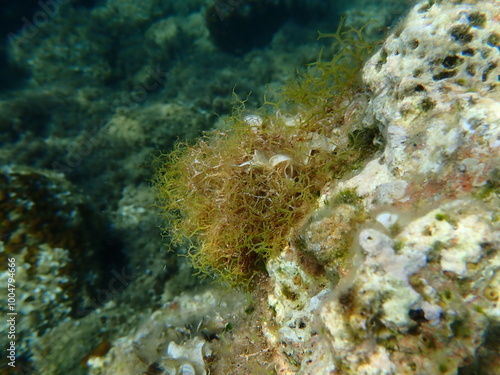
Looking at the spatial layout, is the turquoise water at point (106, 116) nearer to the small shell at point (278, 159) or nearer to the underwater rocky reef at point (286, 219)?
the underwater rocky reef at point (286, 219)

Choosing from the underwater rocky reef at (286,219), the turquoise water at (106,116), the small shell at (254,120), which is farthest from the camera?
the turquoise water at (106,116)

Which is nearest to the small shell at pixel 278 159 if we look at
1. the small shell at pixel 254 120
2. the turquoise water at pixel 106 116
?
the small shell at pixel 254 120

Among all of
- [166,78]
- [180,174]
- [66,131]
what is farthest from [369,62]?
[166,78]

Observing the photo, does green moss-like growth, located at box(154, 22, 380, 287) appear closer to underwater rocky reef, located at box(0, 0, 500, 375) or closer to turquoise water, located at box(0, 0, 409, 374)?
underwater rocky reef, located at box(0, 0, 500, 375)

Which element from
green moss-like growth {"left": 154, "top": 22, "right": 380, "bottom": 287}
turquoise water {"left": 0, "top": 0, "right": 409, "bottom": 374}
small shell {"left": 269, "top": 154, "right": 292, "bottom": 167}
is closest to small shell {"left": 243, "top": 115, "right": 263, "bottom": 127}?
green moss-like growth {"left": 154, "top": 22, "right": 380, "bottom": 287}

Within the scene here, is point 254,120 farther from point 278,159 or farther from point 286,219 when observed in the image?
point 286,219

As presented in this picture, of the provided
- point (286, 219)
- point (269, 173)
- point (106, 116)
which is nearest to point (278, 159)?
point (269, 173)
